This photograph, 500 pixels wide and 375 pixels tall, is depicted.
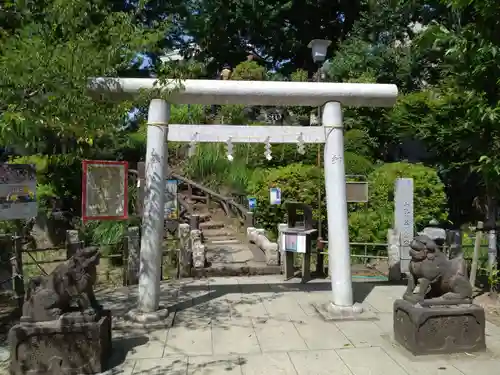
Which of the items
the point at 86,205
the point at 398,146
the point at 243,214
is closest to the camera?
the point at 86,205

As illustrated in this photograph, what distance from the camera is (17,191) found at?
18.7 ft

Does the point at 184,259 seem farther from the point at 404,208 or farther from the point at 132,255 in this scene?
the point at 404,208

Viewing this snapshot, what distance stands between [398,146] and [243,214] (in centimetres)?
837

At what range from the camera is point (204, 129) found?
6188mm

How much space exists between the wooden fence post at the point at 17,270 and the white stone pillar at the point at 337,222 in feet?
16.2

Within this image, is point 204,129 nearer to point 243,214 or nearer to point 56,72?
point 56,72

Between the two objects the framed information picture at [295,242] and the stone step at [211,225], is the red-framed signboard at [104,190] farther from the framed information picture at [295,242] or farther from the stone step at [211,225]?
the stone step at [211,225]

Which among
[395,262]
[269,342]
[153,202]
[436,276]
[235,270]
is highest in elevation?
[153,202]

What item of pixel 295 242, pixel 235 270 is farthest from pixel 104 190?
pixel 235 270

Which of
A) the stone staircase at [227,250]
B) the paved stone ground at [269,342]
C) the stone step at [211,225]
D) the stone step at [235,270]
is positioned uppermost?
the stone step at [211,225]

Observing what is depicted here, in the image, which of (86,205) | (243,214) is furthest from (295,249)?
(243,214)

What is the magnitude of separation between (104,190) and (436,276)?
480 centimetres

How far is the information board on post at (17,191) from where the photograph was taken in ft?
18.2

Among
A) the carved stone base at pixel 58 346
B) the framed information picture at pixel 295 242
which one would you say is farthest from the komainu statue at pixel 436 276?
the carved stone base at pixel 58 346
